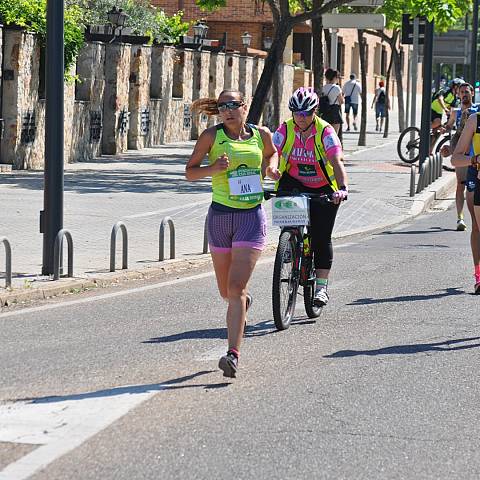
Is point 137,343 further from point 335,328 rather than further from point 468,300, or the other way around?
point 468,300

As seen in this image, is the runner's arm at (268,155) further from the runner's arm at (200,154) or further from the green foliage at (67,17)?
the green foliage at (67,17)

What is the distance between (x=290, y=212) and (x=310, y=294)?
92cm

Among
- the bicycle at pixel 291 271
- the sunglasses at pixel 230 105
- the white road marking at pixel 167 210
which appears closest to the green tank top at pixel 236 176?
the sunglasses at pixel 230 105

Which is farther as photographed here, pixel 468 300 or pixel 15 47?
pixel 15 47

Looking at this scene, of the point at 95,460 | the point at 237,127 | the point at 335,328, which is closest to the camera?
the point at 95,460

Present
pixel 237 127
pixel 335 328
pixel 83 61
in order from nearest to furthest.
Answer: pixel 237 127
pixel 335 328
pixel 83 61

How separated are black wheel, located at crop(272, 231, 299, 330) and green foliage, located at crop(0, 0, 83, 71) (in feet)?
52.3

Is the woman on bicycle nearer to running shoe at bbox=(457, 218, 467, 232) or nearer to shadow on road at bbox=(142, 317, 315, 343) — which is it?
shadow on road at bbox=(142, 317, 315, 343)

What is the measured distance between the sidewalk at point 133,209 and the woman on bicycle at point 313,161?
101 inches

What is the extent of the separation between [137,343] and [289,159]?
6.46 ft

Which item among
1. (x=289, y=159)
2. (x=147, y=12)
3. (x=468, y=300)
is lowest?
(x=468, y=300)

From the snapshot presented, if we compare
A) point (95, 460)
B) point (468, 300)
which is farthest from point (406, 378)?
point (468, 300)

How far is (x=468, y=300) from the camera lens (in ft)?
39.7

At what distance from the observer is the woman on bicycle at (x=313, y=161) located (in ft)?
34.4
